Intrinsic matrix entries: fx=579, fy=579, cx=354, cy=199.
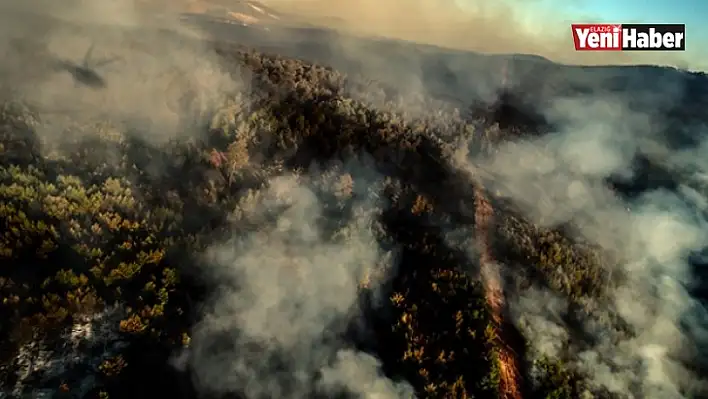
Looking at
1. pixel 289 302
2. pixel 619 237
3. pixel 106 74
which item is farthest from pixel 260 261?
pixel 619 237

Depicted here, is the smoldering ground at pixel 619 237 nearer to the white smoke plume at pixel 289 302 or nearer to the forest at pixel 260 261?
the forest at pixel 260 261

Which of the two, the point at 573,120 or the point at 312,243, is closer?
the point at 312,243

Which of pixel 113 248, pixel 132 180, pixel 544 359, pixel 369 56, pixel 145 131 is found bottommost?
pixel 544 359

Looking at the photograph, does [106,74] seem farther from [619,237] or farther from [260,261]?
[619,237]

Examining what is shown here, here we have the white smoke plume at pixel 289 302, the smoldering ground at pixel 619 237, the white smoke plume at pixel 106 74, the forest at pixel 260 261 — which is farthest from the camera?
the white smoke plume at pixel 106 74

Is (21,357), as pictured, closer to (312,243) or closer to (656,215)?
(312,243)

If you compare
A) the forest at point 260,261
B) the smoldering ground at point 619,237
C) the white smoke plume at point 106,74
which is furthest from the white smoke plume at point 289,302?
the white smoke plume at point 106,74

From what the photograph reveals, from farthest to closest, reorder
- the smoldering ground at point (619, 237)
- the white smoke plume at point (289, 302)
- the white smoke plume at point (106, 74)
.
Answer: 1. the white smoke plume at point (106, 74)
2. the smoldering ground at point (619, 237)
3. the white smoke plume at point (289, 302)

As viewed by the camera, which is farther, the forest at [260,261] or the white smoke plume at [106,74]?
the white smoke plume at [106,74]

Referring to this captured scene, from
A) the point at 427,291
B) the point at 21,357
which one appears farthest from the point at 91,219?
the point at 427,291
